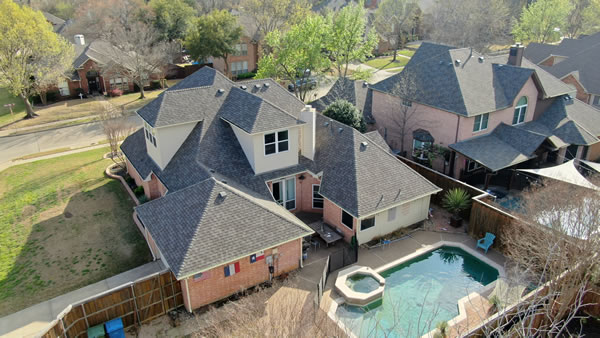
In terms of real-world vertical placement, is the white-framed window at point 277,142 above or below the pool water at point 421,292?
above

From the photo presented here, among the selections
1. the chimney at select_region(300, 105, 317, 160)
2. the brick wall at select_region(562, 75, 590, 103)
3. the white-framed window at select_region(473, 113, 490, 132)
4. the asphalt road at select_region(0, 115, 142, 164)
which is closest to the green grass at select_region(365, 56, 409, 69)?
the brick wall at select_region(562, 75, 590, 103)

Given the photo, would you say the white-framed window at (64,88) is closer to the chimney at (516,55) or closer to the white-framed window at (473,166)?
the white-framed window at (473,166)

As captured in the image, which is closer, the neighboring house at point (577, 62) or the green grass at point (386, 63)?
the neighboring house at point (577, 62)

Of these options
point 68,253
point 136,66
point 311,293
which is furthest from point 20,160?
point 311,293

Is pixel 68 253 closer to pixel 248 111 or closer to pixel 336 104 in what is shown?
pixel 248 111

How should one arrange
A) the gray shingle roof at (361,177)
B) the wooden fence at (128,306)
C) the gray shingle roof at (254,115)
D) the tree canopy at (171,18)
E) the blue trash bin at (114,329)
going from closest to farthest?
the wooden fence at (128,306) < the blue trash bin at (114,329) < the gray shingle roof at (361,177) < the gray shingle roof at (254,115) < the tree canopy at (171,18)

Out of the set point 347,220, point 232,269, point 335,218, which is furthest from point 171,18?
point 232,269

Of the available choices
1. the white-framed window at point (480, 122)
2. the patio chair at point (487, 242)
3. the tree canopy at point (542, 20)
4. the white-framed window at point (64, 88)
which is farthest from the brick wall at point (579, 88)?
the white-framed window at point (64, 88)
